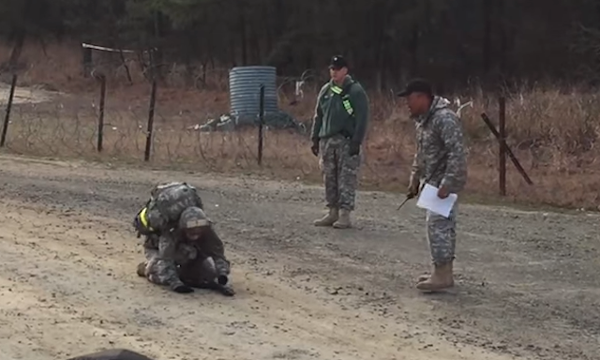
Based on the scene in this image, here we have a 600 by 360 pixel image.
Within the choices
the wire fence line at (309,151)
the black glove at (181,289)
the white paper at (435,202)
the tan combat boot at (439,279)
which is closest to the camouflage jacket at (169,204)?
the black glove at (181,289)

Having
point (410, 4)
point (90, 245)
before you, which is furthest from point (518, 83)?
point (90, 245)

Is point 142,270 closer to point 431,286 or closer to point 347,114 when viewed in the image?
point 431,286

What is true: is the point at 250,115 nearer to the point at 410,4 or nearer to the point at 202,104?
the point at 202,104

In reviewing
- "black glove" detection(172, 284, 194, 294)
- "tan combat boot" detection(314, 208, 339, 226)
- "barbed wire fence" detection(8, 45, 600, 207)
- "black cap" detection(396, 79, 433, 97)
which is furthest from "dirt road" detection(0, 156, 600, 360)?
"barbed wire fence" detection(8, 45, 600, 207)

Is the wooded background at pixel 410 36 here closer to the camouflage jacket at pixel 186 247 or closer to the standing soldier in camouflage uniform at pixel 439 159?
the standing soldier in camouflage uniform at pixel 439 159

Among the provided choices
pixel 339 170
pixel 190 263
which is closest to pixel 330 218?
pixel 339 170

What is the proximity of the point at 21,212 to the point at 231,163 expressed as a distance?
6241 mm

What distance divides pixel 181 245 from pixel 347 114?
11.0ft

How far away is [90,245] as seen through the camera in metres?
10.7

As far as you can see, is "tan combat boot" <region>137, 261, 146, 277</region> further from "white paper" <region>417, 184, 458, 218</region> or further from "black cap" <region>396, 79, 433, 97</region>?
"black cap" <region>396, 79, 433, 97</region>

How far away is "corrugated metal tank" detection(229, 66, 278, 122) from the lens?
27.4 metres

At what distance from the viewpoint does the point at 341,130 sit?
1143cm

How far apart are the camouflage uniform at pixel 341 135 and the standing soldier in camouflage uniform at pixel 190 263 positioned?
9.73 feet

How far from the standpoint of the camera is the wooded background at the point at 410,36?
38406 millimetres
